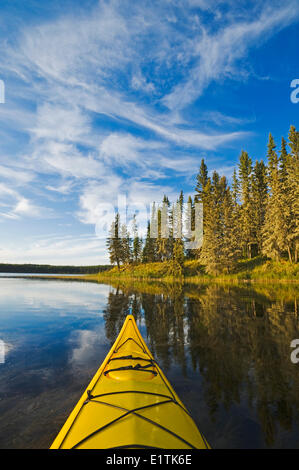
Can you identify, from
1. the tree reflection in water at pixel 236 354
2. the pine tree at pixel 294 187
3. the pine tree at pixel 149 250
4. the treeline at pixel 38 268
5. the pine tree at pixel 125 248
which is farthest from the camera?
the treeline at pixel 38 268

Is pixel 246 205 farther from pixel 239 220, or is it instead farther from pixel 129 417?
pixel 129 417

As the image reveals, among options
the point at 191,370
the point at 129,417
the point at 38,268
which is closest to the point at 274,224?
the point at 191,370

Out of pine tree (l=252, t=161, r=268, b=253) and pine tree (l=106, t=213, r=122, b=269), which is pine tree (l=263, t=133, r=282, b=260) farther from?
pine tree (l=106, t=213, r=122, b=269)

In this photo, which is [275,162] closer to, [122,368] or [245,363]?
[245,363]

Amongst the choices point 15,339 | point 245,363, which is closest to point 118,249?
point 15,339

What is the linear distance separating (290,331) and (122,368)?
9030 mm

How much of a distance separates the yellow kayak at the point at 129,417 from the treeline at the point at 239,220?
36.5 metres

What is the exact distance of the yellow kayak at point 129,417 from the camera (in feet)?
8.97

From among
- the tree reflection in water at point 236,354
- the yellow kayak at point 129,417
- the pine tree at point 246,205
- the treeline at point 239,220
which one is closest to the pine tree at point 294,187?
the treeline at point 239,220

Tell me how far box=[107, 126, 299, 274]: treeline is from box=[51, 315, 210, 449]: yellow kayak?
3648cm

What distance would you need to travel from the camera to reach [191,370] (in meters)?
6.51

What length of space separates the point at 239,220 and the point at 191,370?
4502 cm

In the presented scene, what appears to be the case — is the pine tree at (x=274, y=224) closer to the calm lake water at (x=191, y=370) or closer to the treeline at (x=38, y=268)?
the calm lake water at (x=191, y=370)
